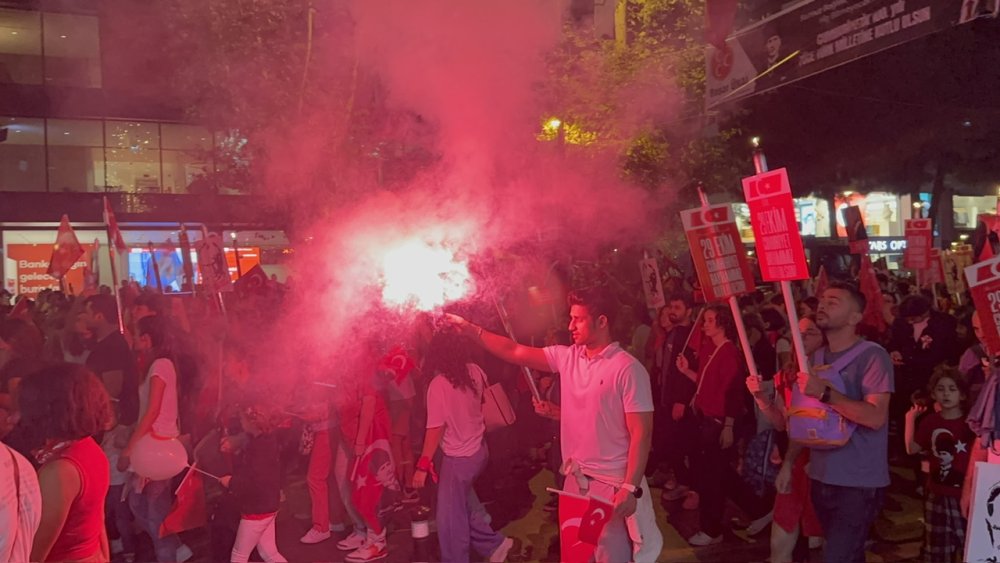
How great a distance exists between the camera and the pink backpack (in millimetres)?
4059

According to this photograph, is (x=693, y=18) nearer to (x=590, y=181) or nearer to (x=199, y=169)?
(x=590, y=181)

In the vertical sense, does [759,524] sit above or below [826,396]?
below

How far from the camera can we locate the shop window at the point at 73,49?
646 inches

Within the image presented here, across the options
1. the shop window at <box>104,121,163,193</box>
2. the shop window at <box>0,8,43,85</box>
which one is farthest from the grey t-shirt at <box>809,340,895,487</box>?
the shop window at <box>104,121,163,193</box>

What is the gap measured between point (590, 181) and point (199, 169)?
12.6 meters

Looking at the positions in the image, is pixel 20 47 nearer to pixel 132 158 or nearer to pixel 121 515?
pixel 132 158

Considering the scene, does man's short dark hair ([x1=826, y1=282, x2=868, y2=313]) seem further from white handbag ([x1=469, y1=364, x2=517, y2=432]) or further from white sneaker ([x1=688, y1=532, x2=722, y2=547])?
white sneaker ([x1=688, y1=532, x2=722, y2=547])

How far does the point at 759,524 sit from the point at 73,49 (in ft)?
56.2

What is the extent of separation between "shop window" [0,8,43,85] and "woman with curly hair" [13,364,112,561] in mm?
16077

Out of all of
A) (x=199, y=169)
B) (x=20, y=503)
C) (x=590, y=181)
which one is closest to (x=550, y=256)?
(x=590, y=181)

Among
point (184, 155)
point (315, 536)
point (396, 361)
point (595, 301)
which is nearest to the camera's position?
point (595, 301)

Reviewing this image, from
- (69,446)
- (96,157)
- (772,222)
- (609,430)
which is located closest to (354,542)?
(609,430)

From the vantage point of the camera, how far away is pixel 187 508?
5.33 m

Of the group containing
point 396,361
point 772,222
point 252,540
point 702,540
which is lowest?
point 702,540
